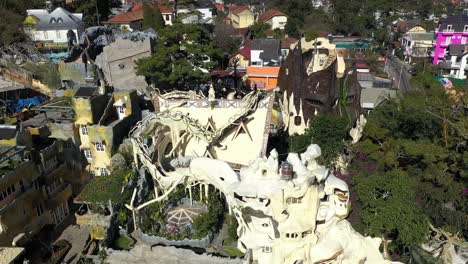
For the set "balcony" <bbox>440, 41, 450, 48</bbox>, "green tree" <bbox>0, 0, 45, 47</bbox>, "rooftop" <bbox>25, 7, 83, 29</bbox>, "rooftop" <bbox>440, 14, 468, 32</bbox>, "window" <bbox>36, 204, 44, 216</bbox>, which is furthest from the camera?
"balcony" <bbox>440, 41, 450, 48</bbox>

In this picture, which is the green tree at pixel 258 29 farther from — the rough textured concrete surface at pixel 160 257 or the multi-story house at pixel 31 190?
the rough textured concrete surface at pixel 160 257

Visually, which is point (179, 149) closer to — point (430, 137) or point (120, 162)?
point (120, 162)

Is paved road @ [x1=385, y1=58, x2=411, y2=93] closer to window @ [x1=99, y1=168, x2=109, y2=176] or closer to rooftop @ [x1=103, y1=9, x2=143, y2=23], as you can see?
window @ [x1=99, y1=168, x2=109, y2=176]

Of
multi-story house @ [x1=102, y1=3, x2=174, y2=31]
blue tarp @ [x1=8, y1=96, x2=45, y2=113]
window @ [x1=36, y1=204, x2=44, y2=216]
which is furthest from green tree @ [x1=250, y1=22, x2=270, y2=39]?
window @ [x1=36, y1=204, x2=44, y2=216]

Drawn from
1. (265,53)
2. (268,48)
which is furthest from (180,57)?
(268,48)

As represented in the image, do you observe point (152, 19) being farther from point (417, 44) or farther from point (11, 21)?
point (417, 44)
